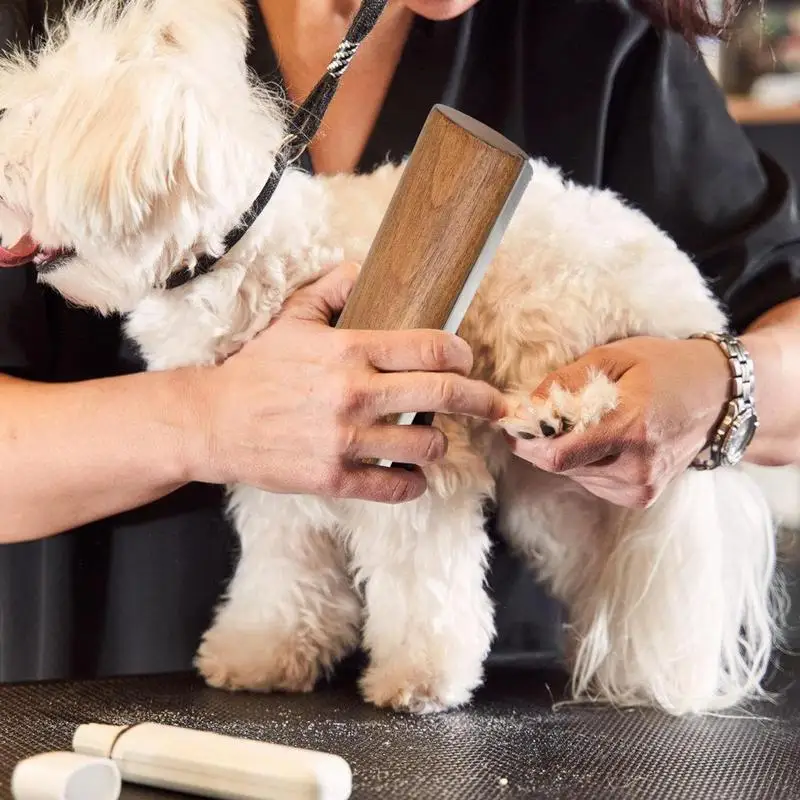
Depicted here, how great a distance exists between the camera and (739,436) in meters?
0.95

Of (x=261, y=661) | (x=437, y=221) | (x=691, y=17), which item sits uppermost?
(x=691, y=17)

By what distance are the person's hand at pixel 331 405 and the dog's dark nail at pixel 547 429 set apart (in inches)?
1.8

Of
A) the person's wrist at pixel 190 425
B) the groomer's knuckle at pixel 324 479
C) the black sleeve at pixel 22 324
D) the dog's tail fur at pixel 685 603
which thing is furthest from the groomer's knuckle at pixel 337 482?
the black sleeve at pixel 22 324

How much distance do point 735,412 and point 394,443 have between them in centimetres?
32

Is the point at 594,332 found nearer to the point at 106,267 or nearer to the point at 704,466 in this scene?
the point at 704,466

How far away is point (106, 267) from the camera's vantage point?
0.92 meters

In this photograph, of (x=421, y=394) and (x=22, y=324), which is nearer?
(x=421, y=394)

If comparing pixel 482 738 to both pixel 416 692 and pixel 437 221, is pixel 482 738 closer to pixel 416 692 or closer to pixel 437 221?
pixel 416 692

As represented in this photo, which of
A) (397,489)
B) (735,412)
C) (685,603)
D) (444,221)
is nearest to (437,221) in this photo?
(444,221)

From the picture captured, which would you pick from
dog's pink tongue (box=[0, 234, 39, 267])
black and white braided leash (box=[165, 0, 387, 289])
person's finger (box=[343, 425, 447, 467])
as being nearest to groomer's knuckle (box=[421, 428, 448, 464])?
person's finger (box=[343, 425, 447, 467])

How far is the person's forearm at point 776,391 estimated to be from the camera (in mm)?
985

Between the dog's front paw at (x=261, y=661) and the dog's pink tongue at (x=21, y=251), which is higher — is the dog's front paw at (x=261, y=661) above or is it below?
below

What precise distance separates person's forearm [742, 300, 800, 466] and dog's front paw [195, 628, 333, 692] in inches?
19.4

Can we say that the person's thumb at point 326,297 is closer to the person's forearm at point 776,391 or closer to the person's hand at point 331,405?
the person's hand at point 331,405
